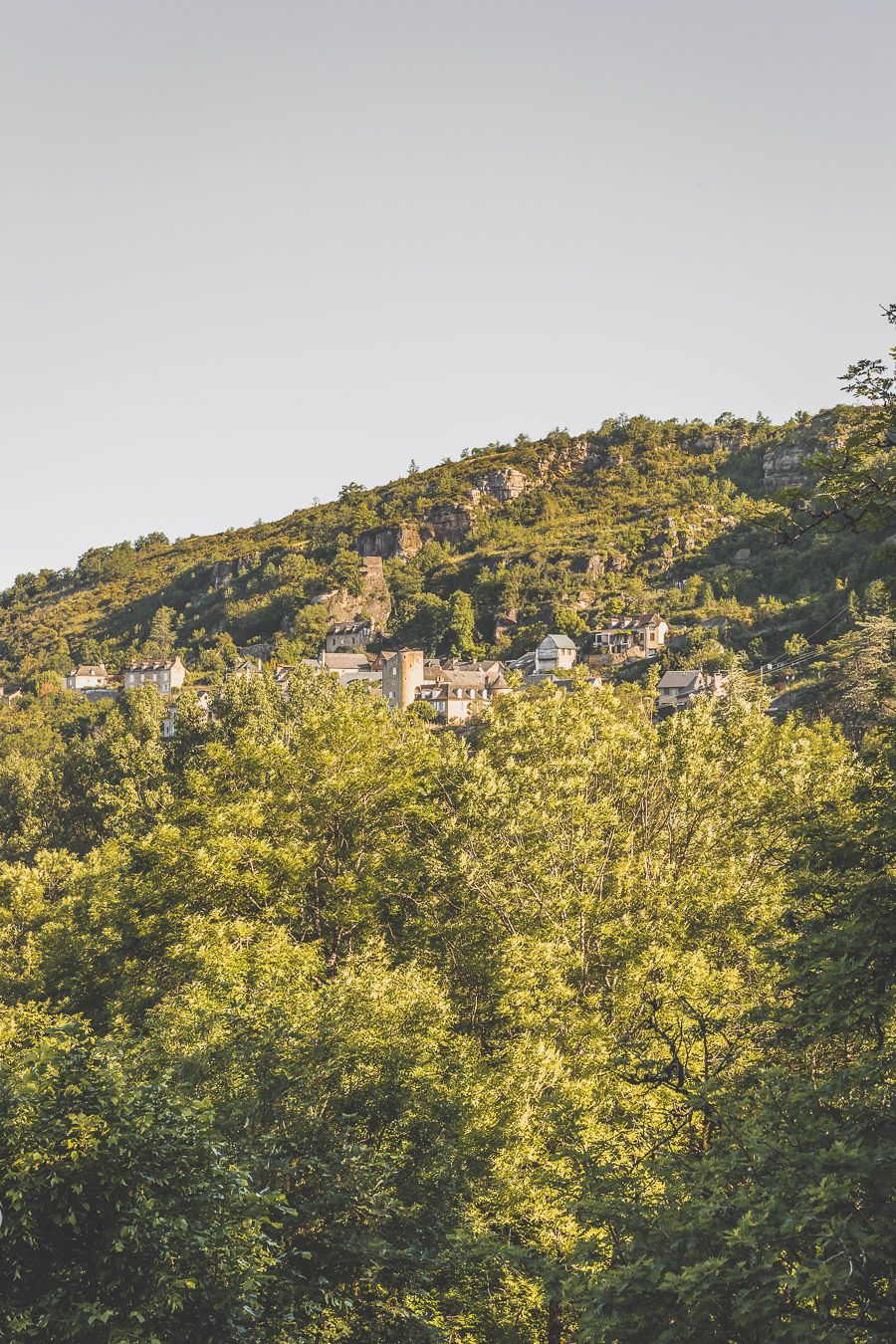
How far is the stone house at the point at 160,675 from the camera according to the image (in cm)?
15388

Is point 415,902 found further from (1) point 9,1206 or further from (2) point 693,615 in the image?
(2) point 693,615

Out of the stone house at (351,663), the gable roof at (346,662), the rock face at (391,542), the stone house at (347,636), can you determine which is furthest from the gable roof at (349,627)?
the rock face at (391,542)

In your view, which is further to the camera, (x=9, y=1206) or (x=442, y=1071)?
(x=442, y=1071)

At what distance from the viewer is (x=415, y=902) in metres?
28.5

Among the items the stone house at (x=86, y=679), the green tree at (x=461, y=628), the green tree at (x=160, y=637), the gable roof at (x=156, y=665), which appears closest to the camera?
the green tree at (x=461, y=628)

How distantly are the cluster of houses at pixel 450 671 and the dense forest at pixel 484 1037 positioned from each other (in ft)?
223

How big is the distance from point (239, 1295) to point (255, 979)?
12.1 meters

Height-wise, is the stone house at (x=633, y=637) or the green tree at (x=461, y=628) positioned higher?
the green tree at (x=461, y=628)

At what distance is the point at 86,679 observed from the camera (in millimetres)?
162750

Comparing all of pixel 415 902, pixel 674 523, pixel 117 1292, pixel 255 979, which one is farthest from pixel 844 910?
pixel 674 523

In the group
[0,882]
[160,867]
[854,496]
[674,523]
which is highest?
[674,523]

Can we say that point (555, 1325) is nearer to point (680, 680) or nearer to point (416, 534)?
point (680, 680)

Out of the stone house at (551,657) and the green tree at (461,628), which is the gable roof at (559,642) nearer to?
the stone house at (551,657)

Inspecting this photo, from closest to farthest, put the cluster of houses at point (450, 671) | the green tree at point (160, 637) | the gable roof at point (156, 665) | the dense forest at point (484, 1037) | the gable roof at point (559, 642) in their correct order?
1. the dense forest at point (484, 1037)
2. the cluster of houses at point (450, 671)
3. the gable roof at point (559, 642)
4. the gable roof at point (156, 665)
5. the green tree at point (160, 637)
